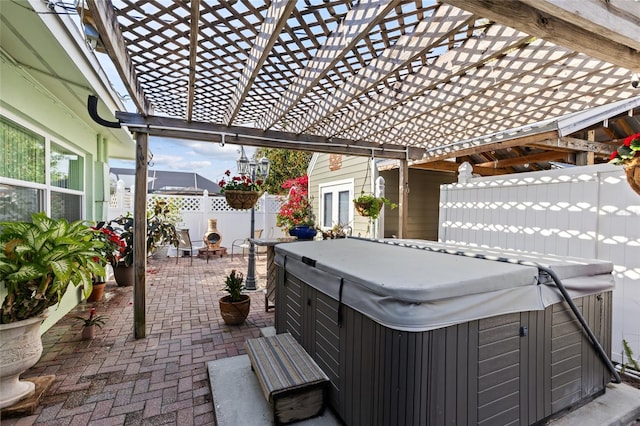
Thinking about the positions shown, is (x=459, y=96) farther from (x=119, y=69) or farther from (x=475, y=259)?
(x=119, y=69)

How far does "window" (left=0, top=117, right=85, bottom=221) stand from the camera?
283 cm

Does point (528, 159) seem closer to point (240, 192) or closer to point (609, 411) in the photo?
point (609, 411)

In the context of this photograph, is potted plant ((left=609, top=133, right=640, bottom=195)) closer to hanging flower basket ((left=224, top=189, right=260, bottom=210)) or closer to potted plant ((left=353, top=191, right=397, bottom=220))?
potted plant ((left=353, top=191, right=397, bottom=220))

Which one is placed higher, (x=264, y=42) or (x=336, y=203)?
(x=264, y=42)

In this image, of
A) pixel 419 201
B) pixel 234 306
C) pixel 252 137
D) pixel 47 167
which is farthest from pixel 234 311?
pixel 419 201

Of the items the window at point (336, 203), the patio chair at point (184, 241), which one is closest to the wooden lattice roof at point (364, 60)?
the window at point (336, 203)

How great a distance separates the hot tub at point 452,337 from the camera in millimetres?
1457

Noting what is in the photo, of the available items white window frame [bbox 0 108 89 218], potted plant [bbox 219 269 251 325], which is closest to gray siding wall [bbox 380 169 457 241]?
potted plant [bbox 219 269 251 325]

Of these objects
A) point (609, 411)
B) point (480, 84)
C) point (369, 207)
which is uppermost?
point (480, 84)

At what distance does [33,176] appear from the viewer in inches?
132

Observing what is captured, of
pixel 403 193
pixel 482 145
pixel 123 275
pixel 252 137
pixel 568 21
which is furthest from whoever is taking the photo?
pixel 123 275

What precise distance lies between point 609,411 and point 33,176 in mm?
5614

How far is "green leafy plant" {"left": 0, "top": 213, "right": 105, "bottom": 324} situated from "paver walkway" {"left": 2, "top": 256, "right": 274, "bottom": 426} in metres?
0.76

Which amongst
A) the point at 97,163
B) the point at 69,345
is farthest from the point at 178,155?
the point at 69,345
